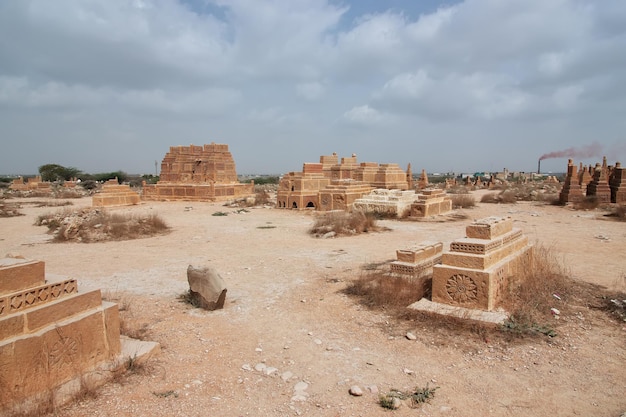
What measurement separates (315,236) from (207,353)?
7.52m

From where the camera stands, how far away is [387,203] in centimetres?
1605

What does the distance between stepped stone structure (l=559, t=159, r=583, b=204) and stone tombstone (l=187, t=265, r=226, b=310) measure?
21.0 meters

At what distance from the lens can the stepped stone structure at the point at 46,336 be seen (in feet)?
9.70

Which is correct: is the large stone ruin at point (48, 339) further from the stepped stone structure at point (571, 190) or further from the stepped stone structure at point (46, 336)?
the stepped stone structure at point (571, 190)

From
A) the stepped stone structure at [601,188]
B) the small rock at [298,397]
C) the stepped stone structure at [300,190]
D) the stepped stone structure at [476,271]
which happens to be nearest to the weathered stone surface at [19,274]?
the small rock at [298,397]

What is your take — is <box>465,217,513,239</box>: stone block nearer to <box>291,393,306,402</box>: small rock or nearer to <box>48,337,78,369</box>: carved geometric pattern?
<box>291,393,306,402</box>: small rock

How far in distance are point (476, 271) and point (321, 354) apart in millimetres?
2176

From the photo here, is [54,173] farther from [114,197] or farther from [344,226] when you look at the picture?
[344,226]

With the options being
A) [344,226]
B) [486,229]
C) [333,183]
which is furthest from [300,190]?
[486,229]

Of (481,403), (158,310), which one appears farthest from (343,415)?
(158,310)

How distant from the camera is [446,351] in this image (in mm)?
4090

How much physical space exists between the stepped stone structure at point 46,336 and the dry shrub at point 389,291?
3233mm

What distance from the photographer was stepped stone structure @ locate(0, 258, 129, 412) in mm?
2957

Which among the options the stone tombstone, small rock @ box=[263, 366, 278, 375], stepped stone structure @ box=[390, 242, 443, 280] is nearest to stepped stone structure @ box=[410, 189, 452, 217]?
stepped stone structure @ box=[390, 242, 443, 280]
